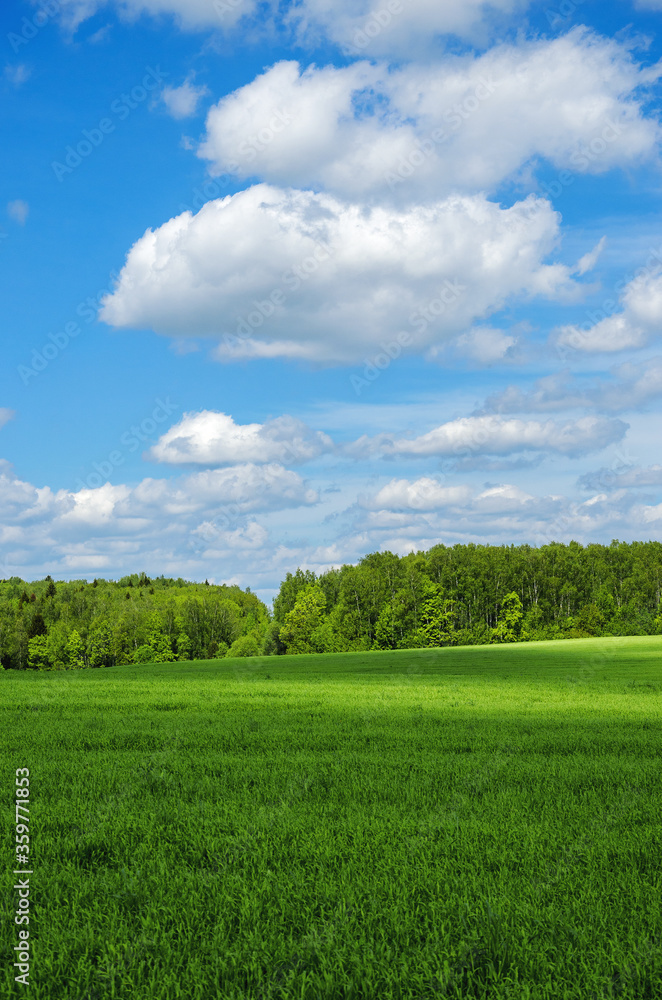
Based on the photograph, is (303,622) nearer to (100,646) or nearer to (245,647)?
(245,647)

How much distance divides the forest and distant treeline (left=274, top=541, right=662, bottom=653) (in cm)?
21

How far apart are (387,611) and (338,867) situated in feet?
365

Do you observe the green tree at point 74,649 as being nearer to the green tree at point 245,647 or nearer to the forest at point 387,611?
the forest at point 387,611

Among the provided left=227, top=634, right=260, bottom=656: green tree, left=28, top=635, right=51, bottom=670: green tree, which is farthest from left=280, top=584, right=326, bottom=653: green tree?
left=28, top=635, right=51, bottom=670: green tree

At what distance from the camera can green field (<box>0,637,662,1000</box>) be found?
431cm

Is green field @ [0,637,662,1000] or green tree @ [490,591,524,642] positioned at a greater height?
green field @ [0,637,662,1000]

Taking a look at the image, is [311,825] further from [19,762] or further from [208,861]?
[19,762]

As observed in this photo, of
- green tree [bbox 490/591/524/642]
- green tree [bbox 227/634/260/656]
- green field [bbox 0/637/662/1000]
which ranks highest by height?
green field [bbox 0/637/662/1000]

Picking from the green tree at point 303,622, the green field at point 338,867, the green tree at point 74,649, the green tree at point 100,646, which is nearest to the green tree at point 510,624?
the green tree at point 303,622

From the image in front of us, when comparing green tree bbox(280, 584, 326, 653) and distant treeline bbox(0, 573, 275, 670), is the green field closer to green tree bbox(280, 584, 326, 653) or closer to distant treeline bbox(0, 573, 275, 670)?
green tree bbox(280, 584, 326, 653)

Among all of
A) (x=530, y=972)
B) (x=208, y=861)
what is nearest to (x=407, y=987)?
(x=530, y=972)

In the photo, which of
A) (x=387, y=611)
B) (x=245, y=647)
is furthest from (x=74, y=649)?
(x=387, y=611)

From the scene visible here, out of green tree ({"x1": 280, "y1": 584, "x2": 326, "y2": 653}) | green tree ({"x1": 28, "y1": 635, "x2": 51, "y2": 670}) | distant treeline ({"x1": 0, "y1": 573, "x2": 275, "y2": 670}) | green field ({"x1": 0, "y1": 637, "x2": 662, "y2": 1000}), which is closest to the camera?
green field ({"x1": 0, "y1": 637, "x2": 662, "y2": 1000})

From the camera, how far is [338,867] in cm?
580
